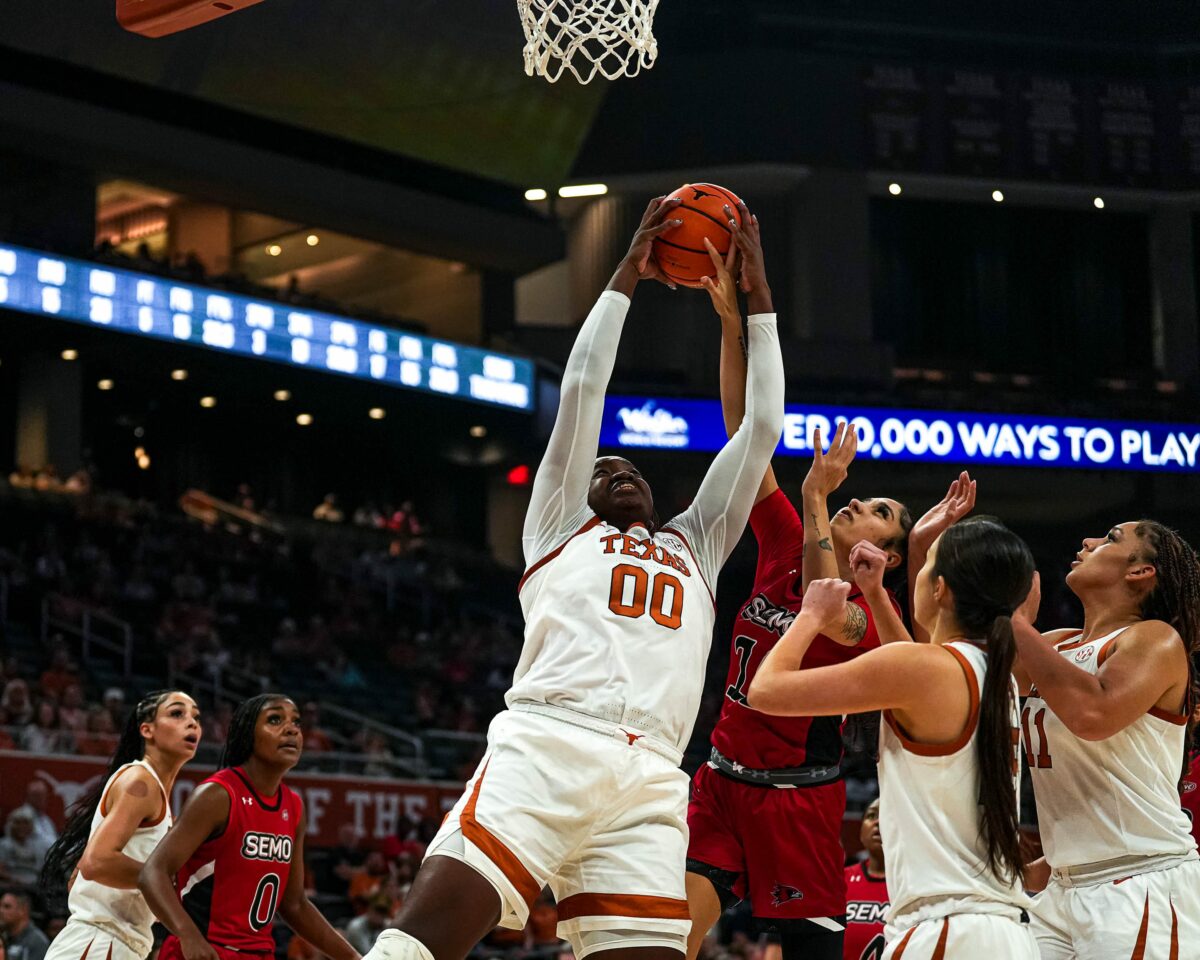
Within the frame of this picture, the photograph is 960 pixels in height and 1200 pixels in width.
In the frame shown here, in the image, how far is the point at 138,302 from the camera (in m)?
20.4

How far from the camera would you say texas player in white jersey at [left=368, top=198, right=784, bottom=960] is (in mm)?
4059

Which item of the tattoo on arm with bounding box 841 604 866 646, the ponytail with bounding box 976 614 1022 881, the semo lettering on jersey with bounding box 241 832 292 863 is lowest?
the semo lettering on jersey with bounding box 241 832 292 863

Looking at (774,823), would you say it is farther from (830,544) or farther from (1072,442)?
(1072,442)

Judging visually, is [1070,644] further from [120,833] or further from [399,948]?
[120,833]

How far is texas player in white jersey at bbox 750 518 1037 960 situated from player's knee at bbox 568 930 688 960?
0.64m

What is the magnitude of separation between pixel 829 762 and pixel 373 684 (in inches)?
586

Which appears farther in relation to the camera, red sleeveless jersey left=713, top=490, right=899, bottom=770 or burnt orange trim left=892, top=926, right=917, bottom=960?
red sleeveless jersey left=713, top=490, right=899, bottom=770

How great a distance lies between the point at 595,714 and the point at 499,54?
20213mm

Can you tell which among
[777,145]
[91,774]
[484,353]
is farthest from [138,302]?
[777,145]

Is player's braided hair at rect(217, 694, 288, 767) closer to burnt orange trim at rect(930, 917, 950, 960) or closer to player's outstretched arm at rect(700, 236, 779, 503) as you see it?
player's outstretched arm at rect(700, 236, 779, 503)

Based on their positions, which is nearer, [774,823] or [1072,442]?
[774,823]

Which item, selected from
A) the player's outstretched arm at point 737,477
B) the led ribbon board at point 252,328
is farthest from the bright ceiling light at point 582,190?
the player's outstretched arm at point 737,477

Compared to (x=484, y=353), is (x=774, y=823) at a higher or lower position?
lower

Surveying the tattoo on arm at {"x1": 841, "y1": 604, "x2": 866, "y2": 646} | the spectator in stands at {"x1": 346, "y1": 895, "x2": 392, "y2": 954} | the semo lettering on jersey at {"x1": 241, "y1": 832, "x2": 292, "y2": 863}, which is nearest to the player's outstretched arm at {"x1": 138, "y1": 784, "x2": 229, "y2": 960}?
the semo lettering on jersey at {"x1": 241, "y1": 832, "x2": 292, "y2": 863}
